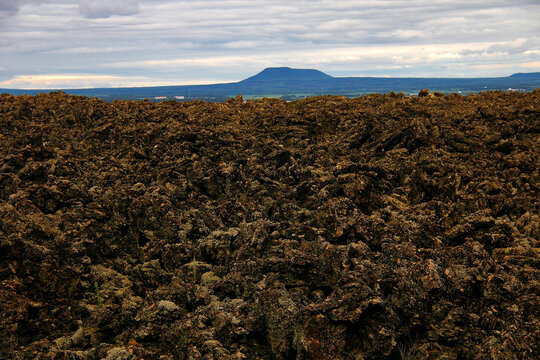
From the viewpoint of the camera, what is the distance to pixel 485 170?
1792 centimetres

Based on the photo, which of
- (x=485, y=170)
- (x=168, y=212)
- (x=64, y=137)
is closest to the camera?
(x=168, y=212)

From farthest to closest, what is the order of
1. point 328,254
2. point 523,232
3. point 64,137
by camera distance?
point 64,137, point 523,232, point 328,254

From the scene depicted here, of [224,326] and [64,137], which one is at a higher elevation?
[64,137]

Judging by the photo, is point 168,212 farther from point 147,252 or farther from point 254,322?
point 254,322

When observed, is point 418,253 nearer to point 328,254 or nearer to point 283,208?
point 328,254

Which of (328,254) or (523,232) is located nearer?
(328,254)

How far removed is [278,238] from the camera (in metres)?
14.1

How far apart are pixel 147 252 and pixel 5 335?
16.8 feet

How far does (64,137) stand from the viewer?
25.3 meters

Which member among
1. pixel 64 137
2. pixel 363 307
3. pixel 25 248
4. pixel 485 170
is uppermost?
pixel 64 137

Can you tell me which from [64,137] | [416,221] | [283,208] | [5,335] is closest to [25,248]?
[5,335]

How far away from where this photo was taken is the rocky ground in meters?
10.0

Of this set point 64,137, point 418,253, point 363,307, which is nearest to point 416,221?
point 418,253

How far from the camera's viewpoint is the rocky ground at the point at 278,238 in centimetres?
1000
